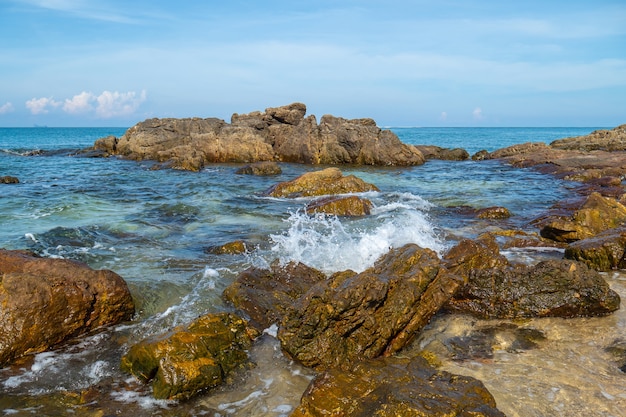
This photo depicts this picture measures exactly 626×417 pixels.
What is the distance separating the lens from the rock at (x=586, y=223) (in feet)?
33.7

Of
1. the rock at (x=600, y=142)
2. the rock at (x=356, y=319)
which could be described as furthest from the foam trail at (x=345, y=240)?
the rock at (x=600, y=142)

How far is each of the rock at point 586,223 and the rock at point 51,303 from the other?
8.71 metres

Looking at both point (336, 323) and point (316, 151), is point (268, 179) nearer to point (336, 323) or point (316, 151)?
point (316, 151)

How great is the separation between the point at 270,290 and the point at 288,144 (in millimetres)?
27373

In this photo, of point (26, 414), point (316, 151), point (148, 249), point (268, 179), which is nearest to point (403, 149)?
point (316, 151)

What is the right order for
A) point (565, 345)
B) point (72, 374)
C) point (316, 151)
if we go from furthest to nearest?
point (316, 151)
point (565, 345)
point (72, 374)

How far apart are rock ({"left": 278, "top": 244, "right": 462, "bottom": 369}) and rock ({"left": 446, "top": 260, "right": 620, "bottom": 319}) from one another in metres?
0.95

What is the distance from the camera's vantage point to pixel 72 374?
5137mm

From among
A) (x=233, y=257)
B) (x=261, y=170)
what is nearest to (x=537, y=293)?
(x=233, y=257)

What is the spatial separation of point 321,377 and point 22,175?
2615 cm

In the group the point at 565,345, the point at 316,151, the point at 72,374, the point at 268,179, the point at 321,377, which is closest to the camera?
the point at 321,377

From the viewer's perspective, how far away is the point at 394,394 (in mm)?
3887

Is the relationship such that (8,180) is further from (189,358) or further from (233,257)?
(189,358)

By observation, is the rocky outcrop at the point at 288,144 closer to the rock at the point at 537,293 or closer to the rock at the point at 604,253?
the rock at the point at 604,253
